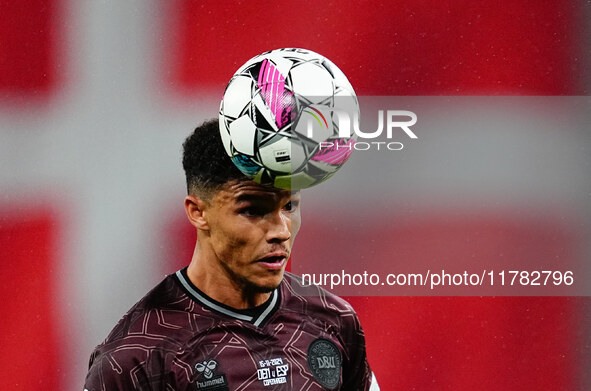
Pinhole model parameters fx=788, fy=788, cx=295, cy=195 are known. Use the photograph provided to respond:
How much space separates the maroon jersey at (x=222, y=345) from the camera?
1.75 m

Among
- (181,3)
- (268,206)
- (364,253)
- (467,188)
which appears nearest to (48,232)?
(181,3)

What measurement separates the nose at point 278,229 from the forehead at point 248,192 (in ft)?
0.12

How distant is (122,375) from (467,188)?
159cm

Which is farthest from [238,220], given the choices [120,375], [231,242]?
[120,375]

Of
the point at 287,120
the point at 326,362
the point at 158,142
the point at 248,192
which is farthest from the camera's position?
the point at 158,142

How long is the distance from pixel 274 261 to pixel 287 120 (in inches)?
13.7

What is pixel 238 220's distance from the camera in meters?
1.81

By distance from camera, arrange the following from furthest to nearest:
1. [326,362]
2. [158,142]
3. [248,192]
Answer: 1. [158,142]
2. [326,362]
3. [248,192]

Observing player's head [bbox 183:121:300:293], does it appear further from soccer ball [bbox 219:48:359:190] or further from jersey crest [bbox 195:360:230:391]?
jersey crest [bbox 195:360:230:391]

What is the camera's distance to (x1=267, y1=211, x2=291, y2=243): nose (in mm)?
1810

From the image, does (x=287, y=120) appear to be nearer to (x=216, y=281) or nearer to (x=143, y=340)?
(x=216, y=281)

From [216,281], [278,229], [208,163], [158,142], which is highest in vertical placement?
[158,142]

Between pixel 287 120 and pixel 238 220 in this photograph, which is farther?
pixel 238 220

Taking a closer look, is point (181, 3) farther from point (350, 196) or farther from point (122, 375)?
point (122, 375)
